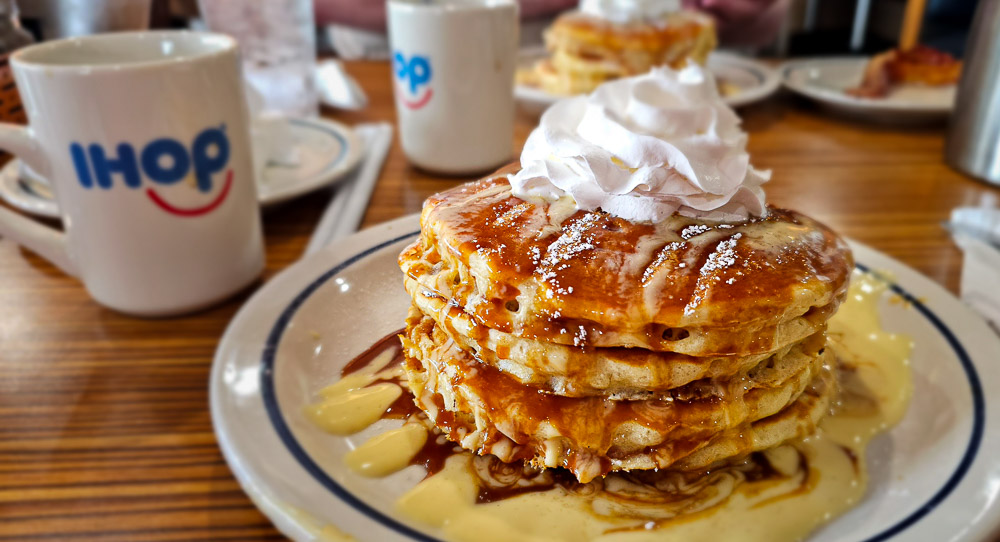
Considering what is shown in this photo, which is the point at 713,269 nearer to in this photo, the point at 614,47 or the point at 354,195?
the point at 354,195

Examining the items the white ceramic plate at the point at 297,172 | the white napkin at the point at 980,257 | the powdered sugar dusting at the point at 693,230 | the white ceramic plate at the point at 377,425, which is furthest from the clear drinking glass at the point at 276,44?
the white napkin at the point at 980,257

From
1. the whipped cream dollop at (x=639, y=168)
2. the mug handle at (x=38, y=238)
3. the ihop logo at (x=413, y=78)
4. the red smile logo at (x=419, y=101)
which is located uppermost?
the whipped cream dollop at (x=639, y=168)

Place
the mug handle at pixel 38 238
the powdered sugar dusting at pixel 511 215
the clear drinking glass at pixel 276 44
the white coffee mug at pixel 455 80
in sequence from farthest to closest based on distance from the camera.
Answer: the clear drinking glass at pixel 276 44 → the white coffee mug at pixel 455 80 → the mug handle at pixel 38 238 → the powdered sugar dusting at pixel 511 215

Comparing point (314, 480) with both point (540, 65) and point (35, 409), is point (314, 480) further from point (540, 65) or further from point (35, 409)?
point (540, 65)

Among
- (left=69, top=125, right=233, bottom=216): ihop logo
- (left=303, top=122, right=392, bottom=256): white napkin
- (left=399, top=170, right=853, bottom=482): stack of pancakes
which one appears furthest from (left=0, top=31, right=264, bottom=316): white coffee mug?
(left=399, top=170, right=853, bottom=482): stack of pancakes

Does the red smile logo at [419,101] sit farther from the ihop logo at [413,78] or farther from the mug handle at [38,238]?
the mug handle at [38,238]

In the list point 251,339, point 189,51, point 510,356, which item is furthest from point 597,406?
point 189,51

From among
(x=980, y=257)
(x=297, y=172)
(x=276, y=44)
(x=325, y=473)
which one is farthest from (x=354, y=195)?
(x=980, y=257)
